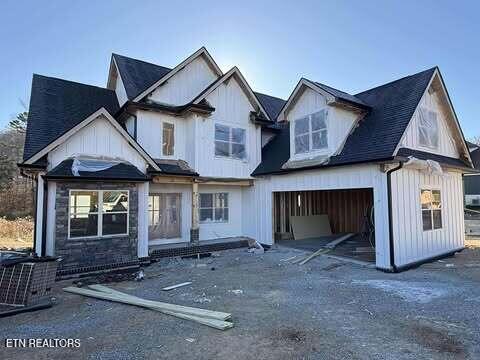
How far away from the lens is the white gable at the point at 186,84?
12141 millimetres

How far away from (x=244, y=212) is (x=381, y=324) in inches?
364

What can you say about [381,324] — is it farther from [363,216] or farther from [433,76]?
[363,216]

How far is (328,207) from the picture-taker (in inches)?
622

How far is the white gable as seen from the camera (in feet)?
39.8

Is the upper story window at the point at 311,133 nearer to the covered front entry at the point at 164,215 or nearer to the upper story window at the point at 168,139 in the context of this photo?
the upper story window at the point at 168,139

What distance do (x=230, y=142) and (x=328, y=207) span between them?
22.1ft

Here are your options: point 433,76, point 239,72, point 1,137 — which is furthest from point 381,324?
point 1,137

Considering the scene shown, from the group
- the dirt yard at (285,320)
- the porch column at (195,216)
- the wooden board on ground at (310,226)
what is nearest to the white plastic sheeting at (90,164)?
the dirt yard at (285,320)

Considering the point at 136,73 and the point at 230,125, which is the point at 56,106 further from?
the point at 230,125

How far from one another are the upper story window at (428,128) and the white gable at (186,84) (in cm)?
888

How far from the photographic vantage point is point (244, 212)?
13859mm

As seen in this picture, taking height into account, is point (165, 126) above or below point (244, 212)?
above

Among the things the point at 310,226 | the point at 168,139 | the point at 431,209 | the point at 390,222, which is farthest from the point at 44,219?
the point at 431,209

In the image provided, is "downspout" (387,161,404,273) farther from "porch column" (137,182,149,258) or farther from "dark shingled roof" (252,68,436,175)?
"porch column" (137,182,149,258)
